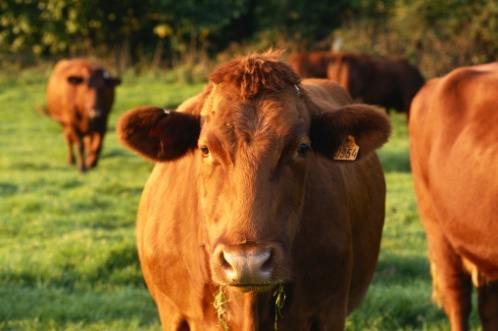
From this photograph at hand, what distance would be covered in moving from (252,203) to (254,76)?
0.61 metres

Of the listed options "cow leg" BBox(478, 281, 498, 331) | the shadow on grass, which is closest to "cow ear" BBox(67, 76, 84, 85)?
the shadow on grass

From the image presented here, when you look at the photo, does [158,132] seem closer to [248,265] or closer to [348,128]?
[348,128]

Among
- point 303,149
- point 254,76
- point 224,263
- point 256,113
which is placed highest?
point 254,76

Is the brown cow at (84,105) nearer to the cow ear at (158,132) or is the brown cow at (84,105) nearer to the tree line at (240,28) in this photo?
the cow ear at (158,132)

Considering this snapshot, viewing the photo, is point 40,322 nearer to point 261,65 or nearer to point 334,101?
point 334,101

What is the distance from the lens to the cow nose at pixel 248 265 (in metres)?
3.04

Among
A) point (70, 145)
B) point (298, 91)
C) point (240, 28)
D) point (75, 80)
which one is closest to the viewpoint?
point (298, 91)

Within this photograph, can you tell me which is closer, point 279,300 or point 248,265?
point 248,265

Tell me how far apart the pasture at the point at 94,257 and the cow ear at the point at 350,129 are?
7.90 feet

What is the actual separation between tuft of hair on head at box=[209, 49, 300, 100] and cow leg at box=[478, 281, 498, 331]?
2.88 meters

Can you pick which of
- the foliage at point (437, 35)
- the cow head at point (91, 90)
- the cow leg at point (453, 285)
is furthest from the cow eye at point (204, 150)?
the foliage at point (437, 35)

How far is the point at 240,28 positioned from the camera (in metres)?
34.0

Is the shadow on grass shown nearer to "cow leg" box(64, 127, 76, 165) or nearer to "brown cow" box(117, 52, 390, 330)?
"cow leg" box(64, 127, 76, 165)

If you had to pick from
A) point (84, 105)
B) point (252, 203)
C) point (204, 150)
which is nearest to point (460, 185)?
point (204, 150)
